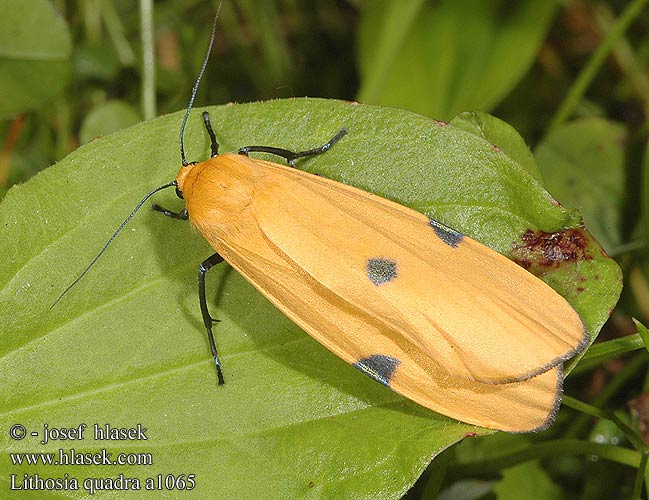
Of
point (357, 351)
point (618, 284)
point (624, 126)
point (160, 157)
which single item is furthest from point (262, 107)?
point (624, 126)

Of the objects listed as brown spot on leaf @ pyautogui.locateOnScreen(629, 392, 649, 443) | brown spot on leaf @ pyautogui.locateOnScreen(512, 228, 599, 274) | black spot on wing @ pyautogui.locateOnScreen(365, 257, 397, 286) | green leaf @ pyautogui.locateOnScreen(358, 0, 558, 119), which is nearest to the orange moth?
black spot on wing @ pyautogui.locateOnScreen(365, 257, 397, 286)

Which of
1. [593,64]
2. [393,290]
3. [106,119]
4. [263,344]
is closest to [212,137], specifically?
[263,344]

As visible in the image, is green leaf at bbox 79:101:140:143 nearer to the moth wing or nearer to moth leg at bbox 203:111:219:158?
moth leg at bbox 203:111:219:158

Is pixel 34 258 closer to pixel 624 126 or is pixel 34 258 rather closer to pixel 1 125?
pixel 1 125

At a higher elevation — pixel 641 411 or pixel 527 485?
pixel 641 411

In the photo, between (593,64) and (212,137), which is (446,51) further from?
(212,137)

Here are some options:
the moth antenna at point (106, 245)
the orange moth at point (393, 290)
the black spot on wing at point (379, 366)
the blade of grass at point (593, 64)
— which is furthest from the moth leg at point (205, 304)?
the blade of grass at point (593, 64)
